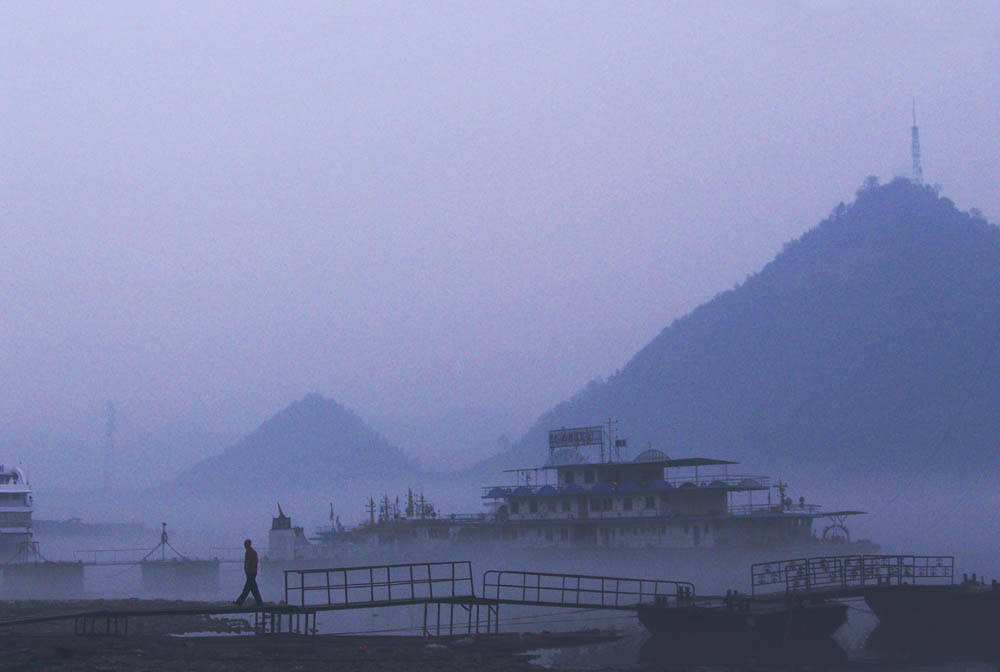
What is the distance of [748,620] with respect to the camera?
163 feet

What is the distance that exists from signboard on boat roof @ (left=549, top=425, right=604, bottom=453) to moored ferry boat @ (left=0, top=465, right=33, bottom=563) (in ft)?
138

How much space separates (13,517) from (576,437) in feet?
147

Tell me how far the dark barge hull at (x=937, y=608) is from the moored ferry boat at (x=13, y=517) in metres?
67.1

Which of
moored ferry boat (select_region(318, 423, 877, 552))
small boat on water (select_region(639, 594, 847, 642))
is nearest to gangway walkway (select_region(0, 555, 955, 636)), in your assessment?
small boat on water (select_region(639, 594, 847, 642))

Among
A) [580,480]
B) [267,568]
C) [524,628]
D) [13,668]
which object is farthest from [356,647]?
[267,568]

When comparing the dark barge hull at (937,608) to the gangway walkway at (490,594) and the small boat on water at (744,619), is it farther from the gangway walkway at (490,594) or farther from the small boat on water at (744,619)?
the small boat on water at (744,619)

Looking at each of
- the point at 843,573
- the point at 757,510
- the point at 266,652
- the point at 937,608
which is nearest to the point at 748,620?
the point at 843,573

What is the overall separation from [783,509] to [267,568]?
44.6m

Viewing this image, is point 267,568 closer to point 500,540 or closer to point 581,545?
point 500,540

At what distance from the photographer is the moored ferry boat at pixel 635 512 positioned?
82688mm

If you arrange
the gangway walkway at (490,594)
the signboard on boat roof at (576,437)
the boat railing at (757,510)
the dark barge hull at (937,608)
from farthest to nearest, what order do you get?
the signboard on boat roof at (576,437) → the boat railing at (757,510) → the dark barge hull at (937,608) → the gangway walkway at (490,594)

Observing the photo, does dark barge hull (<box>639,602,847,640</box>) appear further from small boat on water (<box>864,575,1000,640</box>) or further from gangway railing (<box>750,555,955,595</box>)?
small boat on water (<box>864,575,1000,640</box>)

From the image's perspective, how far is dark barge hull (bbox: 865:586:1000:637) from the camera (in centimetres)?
5244

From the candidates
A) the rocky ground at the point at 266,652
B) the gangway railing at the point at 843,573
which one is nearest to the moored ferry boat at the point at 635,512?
the gangway railing at the point at 843,573
